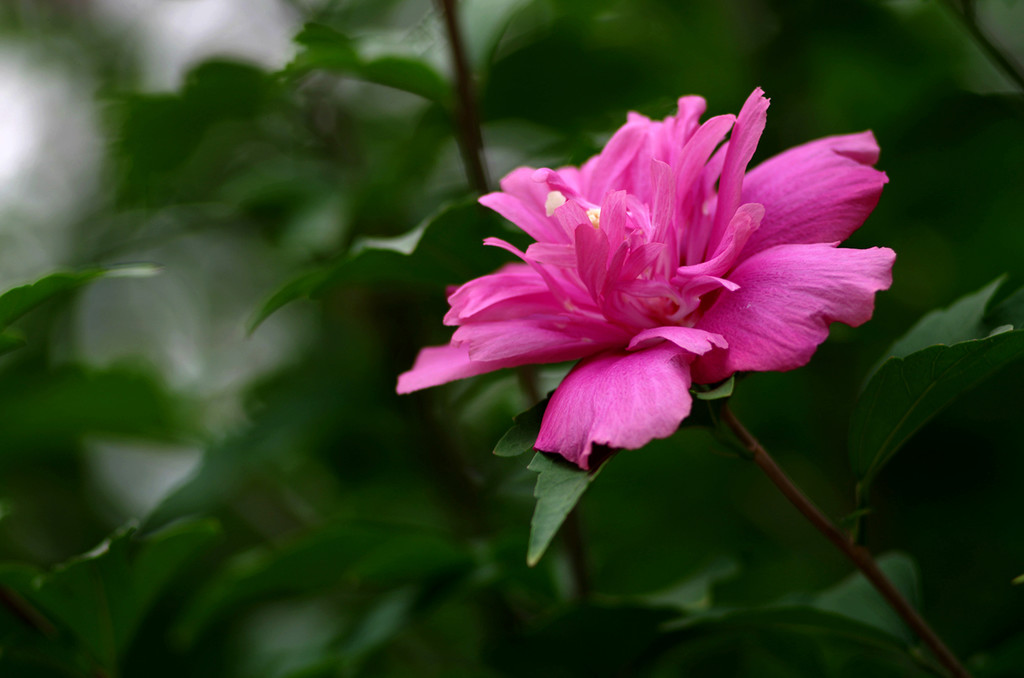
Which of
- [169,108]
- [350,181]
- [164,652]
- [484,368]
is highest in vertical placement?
[169,108]

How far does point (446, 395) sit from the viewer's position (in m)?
1.39

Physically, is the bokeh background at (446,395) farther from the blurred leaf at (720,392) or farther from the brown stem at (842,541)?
the blurred leaf at (720,392)

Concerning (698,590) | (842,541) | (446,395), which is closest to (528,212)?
(842,541)

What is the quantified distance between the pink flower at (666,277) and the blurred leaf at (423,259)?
110 mm

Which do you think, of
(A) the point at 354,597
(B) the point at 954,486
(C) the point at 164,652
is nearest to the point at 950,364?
(B) the point at 954,486

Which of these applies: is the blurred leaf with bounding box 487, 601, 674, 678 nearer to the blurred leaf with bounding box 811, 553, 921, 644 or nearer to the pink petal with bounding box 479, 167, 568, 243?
the blurred leaf with bounding box 811, 553, 921, 644

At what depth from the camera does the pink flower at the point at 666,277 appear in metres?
0.50

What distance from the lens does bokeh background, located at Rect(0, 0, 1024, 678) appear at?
36.7 inches

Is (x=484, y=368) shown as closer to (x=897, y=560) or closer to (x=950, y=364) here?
(x=950, y=364)

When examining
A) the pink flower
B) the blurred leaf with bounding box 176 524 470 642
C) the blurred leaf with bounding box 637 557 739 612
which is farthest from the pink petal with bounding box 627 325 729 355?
the blurred leaf with bounding box 176 524 470 642

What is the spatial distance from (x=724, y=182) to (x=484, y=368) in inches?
8.2

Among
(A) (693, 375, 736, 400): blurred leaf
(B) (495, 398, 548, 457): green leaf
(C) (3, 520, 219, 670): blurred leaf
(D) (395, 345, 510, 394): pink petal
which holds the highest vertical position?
(D) (395, 345, 510, 394): pink petal

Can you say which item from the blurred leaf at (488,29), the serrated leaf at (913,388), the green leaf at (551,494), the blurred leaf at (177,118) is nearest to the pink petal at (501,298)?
the green leaf at (551,494)

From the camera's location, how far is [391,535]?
90cm
